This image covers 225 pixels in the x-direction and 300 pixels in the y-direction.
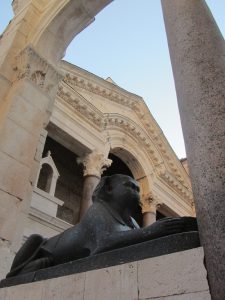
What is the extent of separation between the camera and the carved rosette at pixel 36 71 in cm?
523

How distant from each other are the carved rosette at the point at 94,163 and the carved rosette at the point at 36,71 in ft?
20.8

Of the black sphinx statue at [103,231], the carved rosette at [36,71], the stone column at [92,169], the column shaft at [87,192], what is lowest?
the black sphinx statue at [103,231]

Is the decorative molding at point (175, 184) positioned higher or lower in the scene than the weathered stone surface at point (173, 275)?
higher

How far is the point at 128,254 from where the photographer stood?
1.83m

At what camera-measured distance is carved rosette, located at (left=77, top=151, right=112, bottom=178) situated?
11.7 meters

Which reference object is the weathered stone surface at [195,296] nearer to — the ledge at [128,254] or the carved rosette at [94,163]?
the ledge at [128,254]

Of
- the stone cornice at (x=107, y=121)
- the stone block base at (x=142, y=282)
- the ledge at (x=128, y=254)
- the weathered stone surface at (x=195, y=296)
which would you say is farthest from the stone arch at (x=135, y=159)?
the weathered stone surface at (x=195, y=296)

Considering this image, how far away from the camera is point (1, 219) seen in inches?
154

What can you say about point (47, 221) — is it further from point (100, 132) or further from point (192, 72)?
point (192, 72)

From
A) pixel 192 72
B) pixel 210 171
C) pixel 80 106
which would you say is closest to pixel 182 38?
pixel 192 72

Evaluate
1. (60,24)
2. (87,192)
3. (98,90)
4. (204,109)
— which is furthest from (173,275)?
(98,90)

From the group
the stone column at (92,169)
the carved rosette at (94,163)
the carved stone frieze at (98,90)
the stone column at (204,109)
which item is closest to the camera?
the stone column at (204,109)

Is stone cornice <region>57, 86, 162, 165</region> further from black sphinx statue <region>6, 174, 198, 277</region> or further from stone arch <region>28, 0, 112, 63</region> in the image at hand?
black sphinx statue <region>6, 174, 198, 277</region>

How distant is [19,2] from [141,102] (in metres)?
9.42
